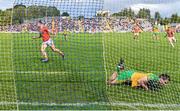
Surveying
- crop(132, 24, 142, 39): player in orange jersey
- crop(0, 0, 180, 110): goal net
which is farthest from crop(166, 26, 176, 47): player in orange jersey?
crop(0, 0, 180, 110): goal net

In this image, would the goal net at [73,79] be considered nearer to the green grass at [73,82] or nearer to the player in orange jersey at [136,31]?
the green grass at [73,82]

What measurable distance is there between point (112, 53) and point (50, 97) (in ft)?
38.9

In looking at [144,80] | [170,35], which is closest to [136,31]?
[170,35]

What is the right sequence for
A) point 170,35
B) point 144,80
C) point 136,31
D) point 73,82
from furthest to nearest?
point 136,31 < point 170,35 < point 73,82 < point 144,80

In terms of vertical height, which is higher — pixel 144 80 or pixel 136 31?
pixel 144 80

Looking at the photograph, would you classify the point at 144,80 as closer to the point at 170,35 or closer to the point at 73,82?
the point at 73,82

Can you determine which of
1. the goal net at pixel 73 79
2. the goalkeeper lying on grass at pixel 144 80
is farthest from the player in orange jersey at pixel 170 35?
the goalkeeper lying on grass at pixel 144 80

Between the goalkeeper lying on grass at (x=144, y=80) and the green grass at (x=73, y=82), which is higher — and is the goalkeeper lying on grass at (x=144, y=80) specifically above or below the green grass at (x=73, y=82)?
above

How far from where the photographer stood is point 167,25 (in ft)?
86.7

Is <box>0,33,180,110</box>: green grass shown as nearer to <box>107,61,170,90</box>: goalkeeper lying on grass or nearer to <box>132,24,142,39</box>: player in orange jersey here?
<box>107,61,170,90</box>: goalkeeper lying on grass

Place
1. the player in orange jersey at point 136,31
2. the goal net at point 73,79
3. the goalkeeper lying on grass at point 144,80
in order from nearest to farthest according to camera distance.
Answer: the goal net at point 73,79 → the goalkeeper lying on grass at point 144,80 → the player in orange jersey at point 136,31

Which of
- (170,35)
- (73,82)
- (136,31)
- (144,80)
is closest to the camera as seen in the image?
(144,80)

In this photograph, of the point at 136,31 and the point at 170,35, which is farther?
the point at 136,31

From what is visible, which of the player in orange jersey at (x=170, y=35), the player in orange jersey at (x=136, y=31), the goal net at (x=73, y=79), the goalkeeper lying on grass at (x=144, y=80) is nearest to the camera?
the goal net at (x=73, y=79)
